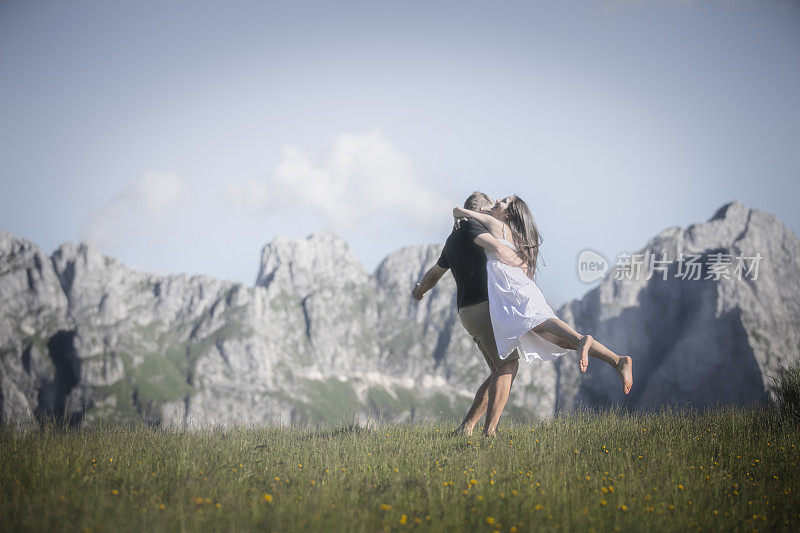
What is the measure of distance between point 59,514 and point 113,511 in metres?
0.42

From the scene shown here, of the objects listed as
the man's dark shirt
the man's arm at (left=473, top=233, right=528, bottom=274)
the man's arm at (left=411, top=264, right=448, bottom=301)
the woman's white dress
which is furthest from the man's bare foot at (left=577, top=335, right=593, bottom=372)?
the man's arm at (left=411, top=264, right=448, bottom=301)

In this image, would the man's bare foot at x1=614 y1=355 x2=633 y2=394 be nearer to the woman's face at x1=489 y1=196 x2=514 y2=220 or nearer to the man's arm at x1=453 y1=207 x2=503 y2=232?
the man's arm at x1=453 y1=207 x2=503 y2=232

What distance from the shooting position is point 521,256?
290 inches

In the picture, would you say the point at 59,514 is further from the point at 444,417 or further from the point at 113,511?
the point at 444,417

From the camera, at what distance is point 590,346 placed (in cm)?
668

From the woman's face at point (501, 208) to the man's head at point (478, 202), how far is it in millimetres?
259

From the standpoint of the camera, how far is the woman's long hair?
7406mm

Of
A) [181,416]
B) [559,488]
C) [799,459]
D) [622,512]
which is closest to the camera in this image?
[622,512]

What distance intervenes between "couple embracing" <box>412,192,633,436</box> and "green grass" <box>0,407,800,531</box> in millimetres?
1009

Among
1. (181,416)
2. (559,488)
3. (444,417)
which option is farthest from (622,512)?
(181,416)

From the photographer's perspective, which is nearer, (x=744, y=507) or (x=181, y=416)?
(x=744, y=507)

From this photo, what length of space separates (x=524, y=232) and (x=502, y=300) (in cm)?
110

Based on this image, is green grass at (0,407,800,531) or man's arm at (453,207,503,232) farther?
man's arm at (453,207,503,232)

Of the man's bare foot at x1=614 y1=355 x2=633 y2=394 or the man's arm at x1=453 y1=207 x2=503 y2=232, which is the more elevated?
the man's arm at x1=453 y1=207 x2=503 y2=232
